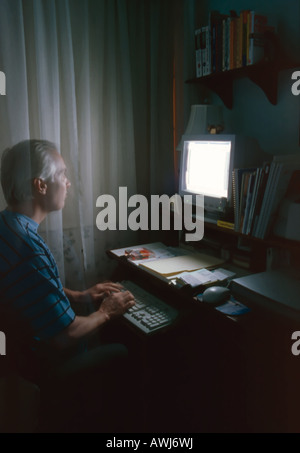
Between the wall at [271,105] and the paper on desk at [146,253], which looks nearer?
the wall at [271,105]

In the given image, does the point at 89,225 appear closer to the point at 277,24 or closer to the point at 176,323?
the point at 176,323

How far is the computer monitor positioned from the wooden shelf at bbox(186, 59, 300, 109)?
0.99ft

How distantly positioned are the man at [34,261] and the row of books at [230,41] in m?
1.00

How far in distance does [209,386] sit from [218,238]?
0.71 m

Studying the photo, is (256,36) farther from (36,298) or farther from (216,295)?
(36,298)

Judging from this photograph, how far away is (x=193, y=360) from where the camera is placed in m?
1.70

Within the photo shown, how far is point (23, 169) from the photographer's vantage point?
1.23 meters

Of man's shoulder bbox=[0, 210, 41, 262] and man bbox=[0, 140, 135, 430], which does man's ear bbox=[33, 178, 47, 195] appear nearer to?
man bbox=[0, 140, 135, 430]

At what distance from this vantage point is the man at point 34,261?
108cm

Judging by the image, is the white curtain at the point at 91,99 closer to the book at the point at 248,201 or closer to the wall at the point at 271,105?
the wall at the point at 271,105

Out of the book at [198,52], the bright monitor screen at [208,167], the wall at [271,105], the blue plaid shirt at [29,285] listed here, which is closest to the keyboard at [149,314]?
the blue plaid shirt at [29,285]

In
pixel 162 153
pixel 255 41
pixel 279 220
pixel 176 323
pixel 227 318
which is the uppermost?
pixel 255 41

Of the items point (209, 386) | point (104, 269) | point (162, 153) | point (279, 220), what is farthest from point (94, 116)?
point (209, 386)

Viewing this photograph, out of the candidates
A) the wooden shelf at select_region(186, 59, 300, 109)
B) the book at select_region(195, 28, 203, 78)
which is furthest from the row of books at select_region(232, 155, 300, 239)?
the book at select_region(195, 28, 203, 78)
